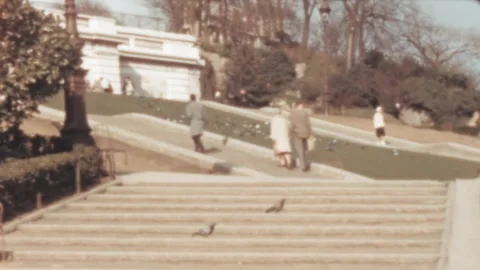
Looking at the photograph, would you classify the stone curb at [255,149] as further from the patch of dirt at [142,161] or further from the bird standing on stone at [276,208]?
the bird standing on stone at [276,208]

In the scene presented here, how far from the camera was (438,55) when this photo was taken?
64.4 meters

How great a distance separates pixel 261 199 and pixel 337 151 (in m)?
10.8

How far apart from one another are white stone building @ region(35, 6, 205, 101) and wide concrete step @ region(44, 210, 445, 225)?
87.7ft

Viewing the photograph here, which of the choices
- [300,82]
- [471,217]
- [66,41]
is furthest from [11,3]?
[300,82]

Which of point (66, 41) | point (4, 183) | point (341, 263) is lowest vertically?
point (341, 263)

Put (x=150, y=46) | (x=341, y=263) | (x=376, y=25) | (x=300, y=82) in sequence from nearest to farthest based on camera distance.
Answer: (x=341, y=263) < (x=150, y=46) < (x=300, y=82) < (x=376, y=25)

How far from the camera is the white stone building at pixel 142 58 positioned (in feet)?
133

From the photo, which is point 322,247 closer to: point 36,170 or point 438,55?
point 36,170

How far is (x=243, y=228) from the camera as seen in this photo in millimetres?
12336

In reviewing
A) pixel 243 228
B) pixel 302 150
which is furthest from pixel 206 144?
pixel 243 228

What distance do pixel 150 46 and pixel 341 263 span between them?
3496 centimetres

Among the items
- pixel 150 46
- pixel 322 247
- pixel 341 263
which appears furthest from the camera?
pixel 150 46

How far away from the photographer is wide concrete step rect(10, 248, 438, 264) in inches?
416

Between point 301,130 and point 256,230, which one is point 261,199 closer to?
point 256,230
